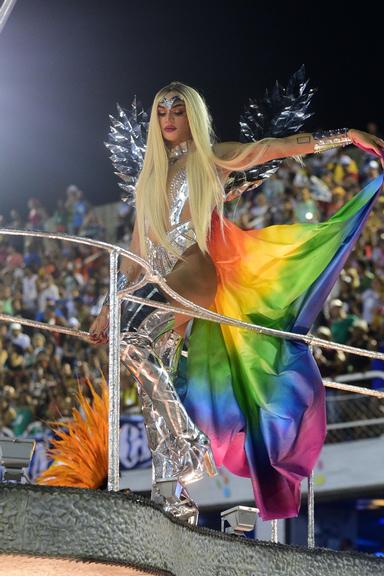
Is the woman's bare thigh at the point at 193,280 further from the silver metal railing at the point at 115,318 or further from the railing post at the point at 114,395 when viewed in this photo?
the railing post at the point at 114,395

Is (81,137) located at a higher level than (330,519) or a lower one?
higher

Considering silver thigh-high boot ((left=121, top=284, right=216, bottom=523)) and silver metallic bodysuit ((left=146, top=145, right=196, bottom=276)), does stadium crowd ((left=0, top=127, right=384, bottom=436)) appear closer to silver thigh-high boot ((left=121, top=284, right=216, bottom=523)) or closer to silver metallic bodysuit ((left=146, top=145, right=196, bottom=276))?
silver metallic bodysuit ((left=146, top=145, right=196, bottom=276))

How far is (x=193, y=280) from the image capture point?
14.1 ft

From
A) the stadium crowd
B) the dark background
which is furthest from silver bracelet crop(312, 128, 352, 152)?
the dark background

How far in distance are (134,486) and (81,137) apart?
3646mm

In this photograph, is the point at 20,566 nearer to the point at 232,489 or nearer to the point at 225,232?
the point at 225,232

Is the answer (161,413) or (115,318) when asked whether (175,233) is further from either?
(115,318)

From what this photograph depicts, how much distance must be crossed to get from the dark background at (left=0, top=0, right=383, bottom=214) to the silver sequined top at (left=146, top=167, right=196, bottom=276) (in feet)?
19.0

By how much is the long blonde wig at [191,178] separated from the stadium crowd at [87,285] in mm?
4424

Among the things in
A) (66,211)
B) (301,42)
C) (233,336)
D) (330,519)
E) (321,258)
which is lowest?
(330,519)

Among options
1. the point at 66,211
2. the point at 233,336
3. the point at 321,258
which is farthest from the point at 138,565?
the point at 66,211

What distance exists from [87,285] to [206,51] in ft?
9.40

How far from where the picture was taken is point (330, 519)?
31.8ft

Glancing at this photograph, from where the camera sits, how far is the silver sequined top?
14.3 feet
